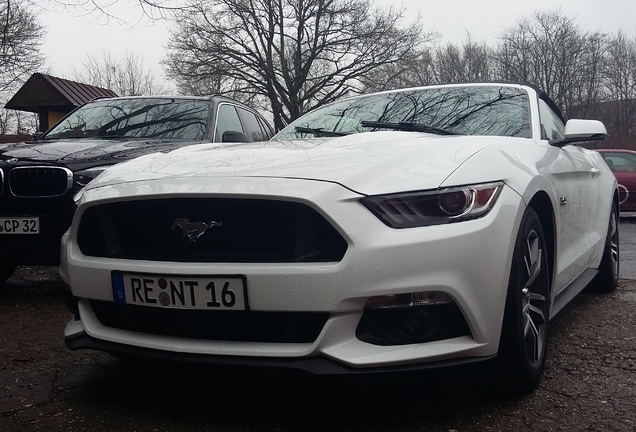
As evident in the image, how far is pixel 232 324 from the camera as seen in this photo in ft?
7.60

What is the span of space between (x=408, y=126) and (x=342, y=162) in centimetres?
115

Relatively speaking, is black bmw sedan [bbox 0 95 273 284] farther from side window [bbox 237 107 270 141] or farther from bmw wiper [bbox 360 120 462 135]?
bmw wiper [bbox 360 120 462 135]

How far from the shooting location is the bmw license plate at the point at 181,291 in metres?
2.23

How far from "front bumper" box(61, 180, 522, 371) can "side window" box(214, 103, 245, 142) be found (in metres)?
4.01

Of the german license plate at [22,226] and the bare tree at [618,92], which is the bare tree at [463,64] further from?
A: the german license plate at [22,226]

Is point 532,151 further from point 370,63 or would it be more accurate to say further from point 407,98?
point 370,63

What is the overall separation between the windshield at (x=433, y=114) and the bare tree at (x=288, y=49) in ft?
88.9

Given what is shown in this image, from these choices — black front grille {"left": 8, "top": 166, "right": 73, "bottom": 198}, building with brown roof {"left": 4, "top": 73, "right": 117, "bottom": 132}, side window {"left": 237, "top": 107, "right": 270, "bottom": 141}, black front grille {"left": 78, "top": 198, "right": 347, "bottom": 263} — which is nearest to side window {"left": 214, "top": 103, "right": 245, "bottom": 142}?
side window {"left": 237, "top": 107, "right": 270, "bottom": 141}

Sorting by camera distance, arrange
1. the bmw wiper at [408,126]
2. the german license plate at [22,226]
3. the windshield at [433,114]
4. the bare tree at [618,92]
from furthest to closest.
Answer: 1. the bare tree at [618,92]
2. the german license plate at [22,226]
3. the windshield at [433,114]
4. the bmw wiper at [408,126]

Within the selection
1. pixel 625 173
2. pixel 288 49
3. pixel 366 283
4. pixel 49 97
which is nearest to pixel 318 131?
pixel 366 283

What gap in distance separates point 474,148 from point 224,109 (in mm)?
4428

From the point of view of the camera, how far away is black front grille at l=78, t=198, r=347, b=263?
7.40 feet

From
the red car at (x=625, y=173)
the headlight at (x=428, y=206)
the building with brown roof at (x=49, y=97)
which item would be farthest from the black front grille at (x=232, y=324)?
the building with brown roof at (x=49, y=97)

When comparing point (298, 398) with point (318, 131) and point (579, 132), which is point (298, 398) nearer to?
point (318, 131)
